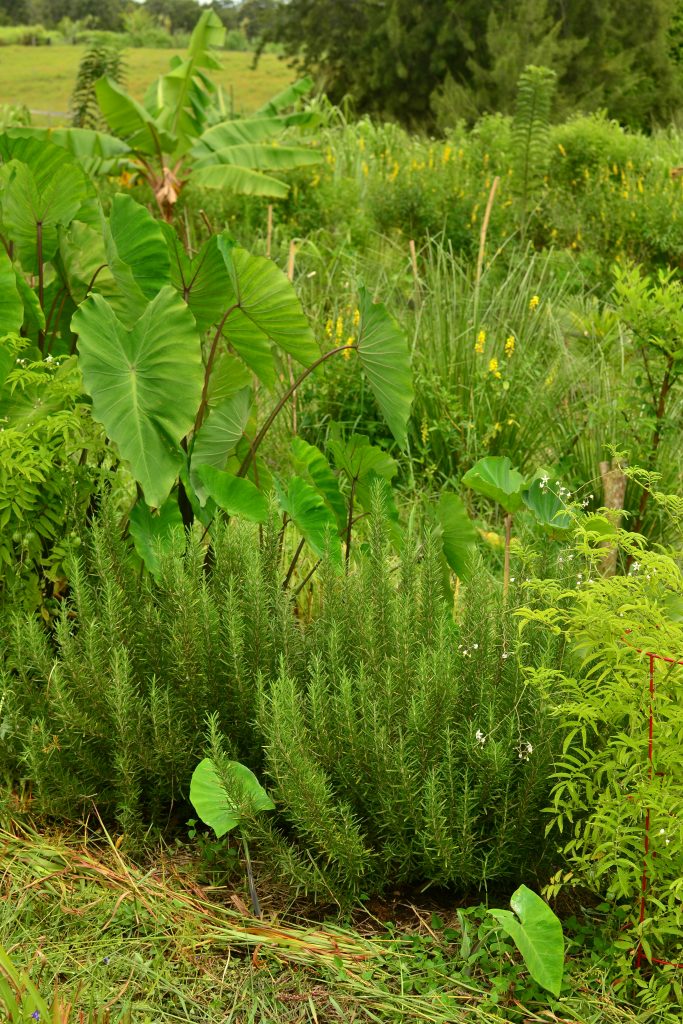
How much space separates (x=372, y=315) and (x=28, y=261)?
109 cm

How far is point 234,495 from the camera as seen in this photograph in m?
2.50

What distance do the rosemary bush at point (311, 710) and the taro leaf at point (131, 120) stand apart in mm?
5914

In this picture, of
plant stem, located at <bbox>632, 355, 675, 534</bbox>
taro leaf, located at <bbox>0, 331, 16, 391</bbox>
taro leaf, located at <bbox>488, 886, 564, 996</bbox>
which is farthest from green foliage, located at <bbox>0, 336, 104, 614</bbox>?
plant stem, located at <bbox>632, 355, 675, 534</bbox>

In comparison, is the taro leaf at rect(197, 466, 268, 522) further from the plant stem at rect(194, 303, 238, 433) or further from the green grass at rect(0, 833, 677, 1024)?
the green grass at rect(0, 833, 677, 1024)

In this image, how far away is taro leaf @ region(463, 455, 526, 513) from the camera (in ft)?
8.26

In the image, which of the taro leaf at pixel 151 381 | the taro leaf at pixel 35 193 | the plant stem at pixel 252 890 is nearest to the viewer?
the plant stem at pixel 252 890

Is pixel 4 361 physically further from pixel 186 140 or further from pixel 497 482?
pixel 186 140

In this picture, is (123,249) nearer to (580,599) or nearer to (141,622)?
(141,622)

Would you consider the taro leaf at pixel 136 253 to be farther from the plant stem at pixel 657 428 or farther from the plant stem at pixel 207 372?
the plant stem at pixel 657 428

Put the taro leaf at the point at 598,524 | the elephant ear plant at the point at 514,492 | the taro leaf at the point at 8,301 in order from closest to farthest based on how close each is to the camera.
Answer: the taro leaf at the point at 598,524
the elephant ear plant at the point at 514,492
the taro leaf at the point at 8,301

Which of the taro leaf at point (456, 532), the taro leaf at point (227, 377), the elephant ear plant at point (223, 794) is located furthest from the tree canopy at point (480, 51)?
the elephant ear plant at point (223, 794)

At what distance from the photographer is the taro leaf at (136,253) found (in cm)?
270

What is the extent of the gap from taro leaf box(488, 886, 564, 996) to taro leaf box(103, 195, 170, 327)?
1741mm

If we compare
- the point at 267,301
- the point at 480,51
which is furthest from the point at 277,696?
the point at 480,51
